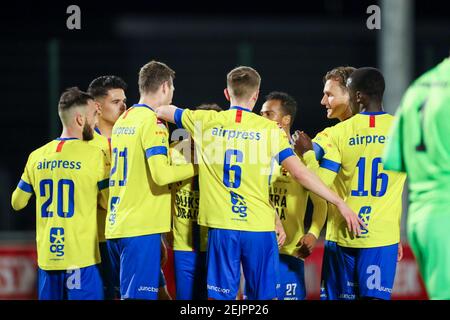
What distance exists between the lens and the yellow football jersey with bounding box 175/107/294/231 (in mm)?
7125

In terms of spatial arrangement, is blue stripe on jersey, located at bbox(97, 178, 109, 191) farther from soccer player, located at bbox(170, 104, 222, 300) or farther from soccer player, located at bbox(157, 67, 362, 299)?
soccer player, located at bbox(157, 67, 362, 299)

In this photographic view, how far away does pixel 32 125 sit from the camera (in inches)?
524

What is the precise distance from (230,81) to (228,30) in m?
16.4

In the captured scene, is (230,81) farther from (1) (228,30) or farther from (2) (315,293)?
(1) (228,30)

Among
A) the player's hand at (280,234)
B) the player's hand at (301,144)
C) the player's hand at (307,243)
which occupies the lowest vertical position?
the player's hand at (307,243)

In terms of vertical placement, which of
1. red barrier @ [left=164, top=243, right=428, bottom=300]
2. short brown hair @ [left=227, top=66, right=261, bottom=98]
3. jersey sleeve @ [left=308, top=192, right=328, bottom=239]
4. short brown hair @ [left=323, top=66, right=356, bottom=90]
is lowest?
red barrier @ [left=164, top=243, right=428, bottom=300]

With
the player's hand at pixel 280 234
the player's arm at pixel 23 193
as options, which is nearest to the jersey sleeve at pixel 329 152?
the player's hand at pixel 280 234

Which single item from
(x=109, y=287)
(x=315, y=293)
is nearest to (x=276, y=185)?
(x=109, y=287)

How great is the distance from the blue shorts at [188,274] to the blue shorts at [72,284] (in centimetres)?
62

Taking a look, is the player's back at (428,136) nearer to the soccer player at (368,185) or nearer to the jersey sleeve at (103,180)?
the soccer player at (368,185)

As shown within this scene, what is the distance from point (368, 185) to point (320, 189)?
2.02 feet

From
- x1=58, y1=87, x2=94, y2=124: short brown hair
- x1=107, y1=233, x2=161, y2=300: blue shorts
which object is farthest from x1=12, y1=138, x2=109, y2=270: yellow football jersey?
x1=107, y1=233, x2=161, y2=300: blue shorts

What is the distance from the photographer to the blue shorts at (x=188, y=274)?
299 inches
